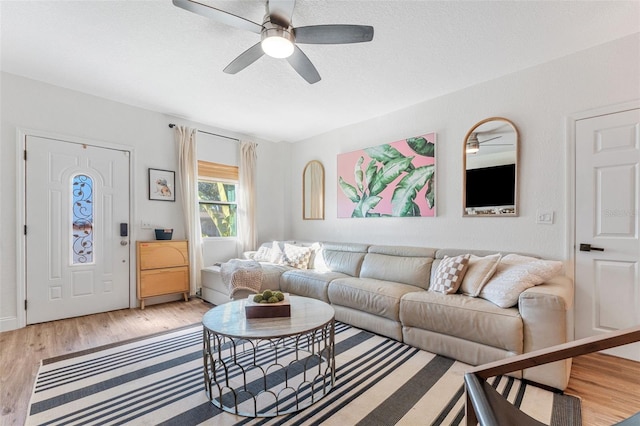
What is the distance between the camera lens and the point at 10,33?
2.33 m

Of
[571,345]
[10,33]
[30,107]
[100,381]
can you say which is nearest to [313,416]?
[571,345]

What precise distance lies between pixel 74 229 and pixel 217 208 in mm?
1781

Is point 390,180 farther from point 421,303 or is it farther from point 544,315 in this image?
point 544,315

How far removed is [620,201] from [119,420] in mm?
3875

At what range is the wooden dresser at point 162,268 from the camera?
3.70 meters

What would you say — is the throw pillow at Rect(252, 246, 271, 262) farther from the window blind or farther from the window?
the window blind

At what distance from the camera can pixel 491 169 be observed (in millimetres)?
3000

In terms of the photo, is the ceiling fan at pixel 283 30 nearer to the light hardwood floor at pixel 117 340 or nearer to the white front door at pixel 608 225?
the white front door at pixel 608 225

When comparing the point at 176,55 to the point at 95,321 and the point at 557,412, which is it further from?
the point at 557,412

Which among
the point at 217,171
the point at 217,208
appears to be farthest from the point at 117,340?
the point at 217,171

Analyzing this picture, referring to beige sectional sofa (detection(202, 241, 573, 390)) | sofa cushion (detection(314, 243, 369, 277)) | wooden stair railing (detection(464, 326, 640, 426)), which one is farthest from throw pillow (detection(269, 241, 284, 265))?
wooden stair railing (detection(464, 326, 640, 426))

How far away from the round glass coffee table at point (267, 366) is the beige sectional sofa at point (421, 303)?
30.0 inches

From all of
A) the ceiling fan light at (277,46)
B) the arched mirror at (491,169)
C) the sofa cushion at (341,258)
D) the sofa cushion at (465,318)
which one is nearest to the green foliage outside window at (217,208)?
the sofa cushion at (341,258)

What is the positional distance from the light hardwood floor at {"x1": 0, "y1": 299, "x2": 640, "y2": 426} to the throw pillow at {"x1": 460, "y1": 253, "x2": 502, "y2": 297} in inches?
32.2
